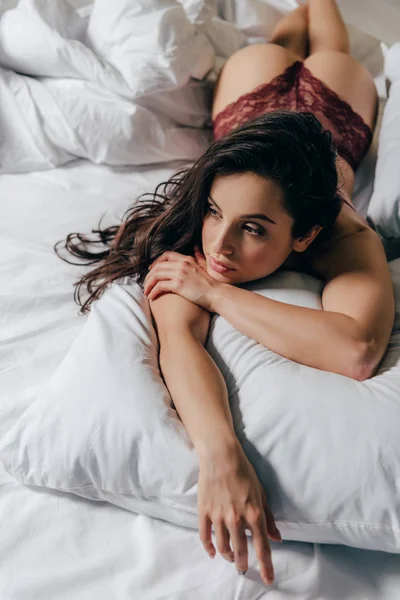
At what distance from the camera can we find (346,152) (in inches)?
52.6

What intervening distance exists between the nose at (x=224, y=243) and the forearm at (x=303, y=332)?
0.08 meters

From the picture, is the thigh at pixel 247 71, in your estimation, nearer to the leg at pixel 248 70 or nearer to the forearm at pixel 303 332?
the leg at pixel 248 70

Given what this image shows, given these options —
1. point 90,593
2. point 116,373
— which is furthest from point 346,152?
point 90,593

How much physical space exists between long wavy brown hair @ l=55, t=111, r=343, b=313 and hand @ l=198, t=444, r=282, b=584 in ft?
1.31

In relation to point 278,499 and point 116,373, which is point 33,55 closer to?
point 116,373

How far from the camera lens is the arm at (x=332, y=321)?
816mm

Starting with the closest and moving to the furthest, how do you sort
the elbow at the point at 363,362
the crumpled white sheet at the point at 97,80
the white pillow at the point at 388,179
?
the elbow at the point at 363,362 → the white pillow at the point at 388,179 → the crumpled white sheet at the point at 97,80

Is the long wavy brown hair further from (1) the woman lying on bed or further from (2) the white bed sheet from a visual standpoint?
(2) the white bed sheet

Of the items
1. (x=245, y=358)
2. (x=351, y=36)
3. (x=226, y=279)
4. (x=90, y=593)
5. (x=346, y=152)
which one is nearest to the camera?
(x=90, y=593)

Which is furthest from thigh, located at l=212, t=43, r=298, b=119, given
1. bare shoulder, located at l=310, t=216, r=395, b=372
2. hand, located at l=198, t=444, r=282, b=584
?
hand, located at l=198, t=444, r=282, b=584

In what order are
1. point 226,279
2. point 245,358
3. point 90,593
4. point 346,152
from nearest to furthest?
point 90,593 → point 245,358 → point 226,279 → point 346,152

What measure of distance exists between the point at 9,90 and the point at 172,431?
1014 mm

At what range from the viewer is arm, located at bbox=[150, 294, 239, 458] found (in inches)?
28.3

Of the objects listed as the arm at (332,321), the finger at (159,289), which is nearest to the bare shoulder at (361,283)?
the arm at (332,321)
